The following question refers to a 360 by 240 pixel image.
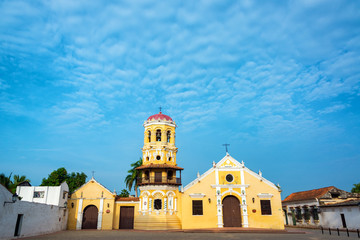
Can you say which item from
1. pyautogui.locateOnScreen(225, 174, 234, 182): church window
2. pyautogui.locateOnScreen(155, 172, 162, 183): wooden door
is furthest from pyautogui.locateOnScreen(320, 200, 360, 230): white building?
pyautogui.locateOnScreen(155, 172, 162, 183): wooden door

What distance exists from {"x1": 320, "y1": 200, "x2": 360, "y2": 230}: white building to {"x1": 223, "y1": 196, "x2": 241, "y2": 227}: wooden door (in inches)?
475

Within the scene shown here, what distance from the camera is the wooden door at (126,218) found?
106 feet

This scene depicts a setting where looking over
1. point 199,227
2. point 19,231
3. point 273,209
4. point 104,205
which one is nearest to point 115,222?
point 104,205

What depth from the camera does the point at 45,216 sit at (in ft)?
83.3

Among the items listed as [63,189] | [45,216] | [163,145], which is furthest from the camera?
[163,145]

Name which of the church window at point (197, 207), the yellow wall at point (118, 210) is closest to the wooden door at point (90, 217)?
the yellow wall at point (118, 210)

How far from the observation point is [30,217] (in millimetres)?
21938

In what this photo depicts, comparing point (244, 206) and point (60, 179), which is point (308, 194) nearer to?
point (244, 206)

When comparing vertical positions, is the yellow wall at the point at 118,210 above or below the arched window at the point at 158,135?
below

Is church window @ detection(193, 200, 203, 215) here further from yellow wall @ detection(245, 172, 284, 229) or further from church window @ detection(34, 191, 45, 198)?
church window @ detection(34, 191, 45, 198)

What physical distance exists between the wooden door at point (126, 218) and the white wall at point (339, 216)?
24.8 metres

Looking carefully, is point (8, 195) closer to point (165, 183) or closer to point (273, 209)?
point (165, 183)

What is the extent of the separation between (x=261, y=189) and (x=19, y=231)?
24.6 m

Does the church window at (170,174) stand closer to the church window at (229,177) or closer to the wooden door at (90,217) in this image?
the church window at (229,177)
